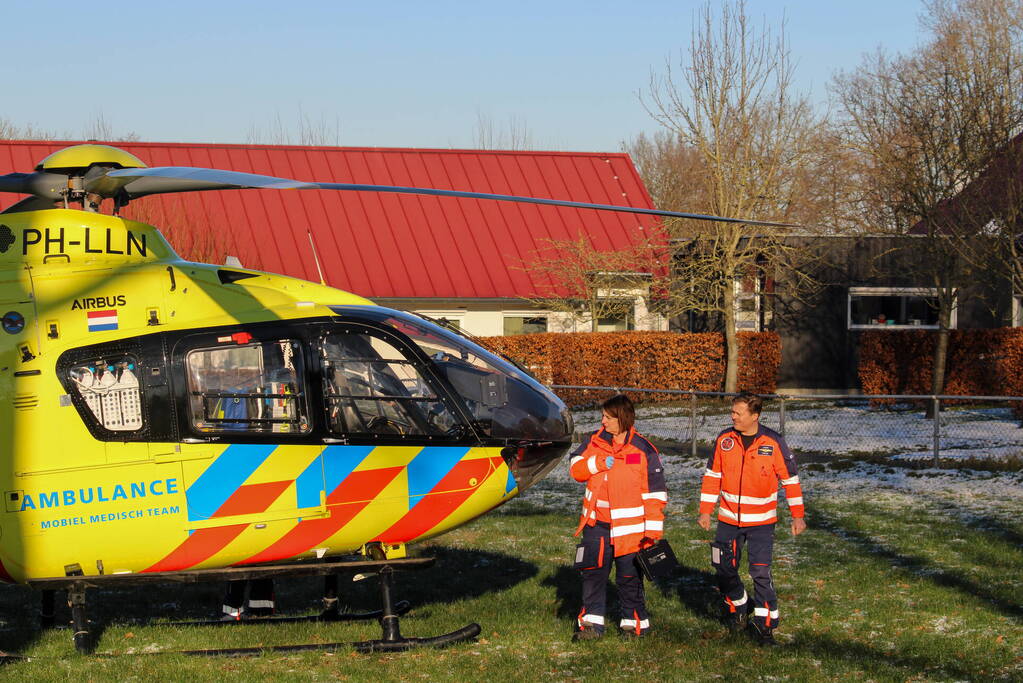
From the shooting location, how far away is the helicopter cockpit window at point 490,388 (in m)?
8.38

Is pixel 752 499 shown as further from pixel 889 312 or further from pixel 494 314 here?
pixel 889 312

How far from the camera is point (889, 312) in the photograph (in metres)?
31.0

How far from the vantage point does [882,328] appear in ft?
99.1

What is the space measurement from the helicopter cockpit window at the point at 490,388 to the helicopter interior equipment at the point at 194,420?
0.02 m

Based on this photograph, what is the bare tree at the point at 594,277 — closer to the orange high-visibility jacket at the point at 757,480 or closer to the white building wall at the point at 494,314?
the white building wall at the point at 494,314

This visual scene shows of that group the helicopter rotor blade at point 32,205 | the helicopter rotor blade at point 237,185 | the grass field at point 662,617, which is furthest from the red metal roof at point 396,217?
the helicopter rotor blade at point 237,185

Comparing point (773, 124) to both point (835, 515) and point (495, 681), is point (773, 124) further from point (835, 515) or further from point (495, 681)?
point (495, 681)

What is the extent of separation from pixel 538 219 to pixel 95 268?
24067 mm

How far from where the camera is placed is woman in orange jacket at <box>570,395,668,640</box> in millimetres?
8141

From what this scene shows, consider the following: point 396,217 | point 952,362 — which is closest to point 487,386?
point 952,362

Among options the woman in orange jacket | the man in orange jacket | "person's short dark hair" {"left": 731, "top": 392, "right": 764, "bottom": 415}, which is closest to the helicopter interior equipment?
the woman in orange jacket

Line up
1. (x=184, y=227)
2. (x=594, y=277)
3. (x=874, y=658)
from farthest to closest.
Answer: (x=594, y=277) → (x=184, y=227) → (x=874, y=658)

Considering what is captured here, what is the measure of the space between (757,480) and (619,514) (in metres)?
0.99

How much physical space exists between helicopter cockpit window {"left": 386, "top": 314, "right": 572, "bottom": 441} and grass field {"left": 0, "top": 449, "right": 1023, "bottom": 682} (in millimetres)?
1498
